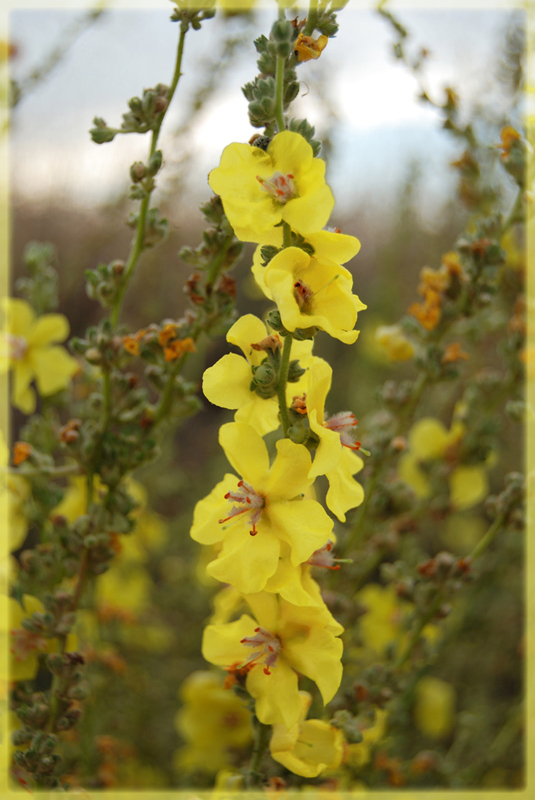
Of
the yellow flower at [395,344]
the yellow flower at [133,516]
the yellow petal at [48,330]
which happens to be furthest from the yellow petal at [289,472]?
the yellow petal at [48,330]

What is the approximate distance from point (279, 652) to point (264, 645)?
3cm

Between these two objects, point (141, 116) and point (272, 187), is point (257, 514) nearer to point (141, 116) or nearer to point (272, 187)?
point (272, 187)

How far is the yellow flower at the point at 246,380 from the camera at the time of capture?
0.78m

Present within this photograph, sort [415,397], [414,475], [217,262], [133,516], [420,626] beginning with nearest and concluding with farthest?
[217,262] < [420,626] < [415,397] < [133,516] < [414,475]

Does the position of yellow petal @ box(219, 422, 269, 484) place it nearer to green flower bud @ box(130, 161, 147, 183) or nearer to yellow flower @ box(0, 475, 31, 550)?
green flower bud @ box(130, 161, 147, 183)

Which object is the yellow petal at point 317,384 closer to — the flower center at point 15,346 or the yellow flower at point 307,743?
the yellow flower at point 307,743

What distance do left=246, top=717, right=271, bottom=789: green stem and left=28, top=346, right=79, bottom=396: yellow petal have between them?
2.66 feet

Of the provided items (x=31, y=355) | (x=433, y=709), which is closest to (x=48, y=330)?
(x=31, y=355)

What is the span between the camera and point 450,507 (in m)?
1.49

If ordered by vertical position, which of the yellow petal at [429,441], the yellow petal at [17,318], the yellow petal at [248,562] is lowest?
the yellow petal at [429,441]

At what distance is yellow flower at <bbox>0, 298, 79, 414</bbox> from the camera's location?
1.33 metres

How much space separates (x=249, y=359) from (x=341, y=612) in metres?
0.55

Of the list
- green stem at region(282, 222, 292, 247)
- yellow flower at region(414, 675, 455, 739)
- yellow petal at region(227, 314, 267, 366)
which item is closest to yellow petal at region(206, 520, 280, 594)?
yellow petal at region(227, 314, 267, 366)

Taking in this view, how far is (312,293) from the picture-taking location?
2.45ft
